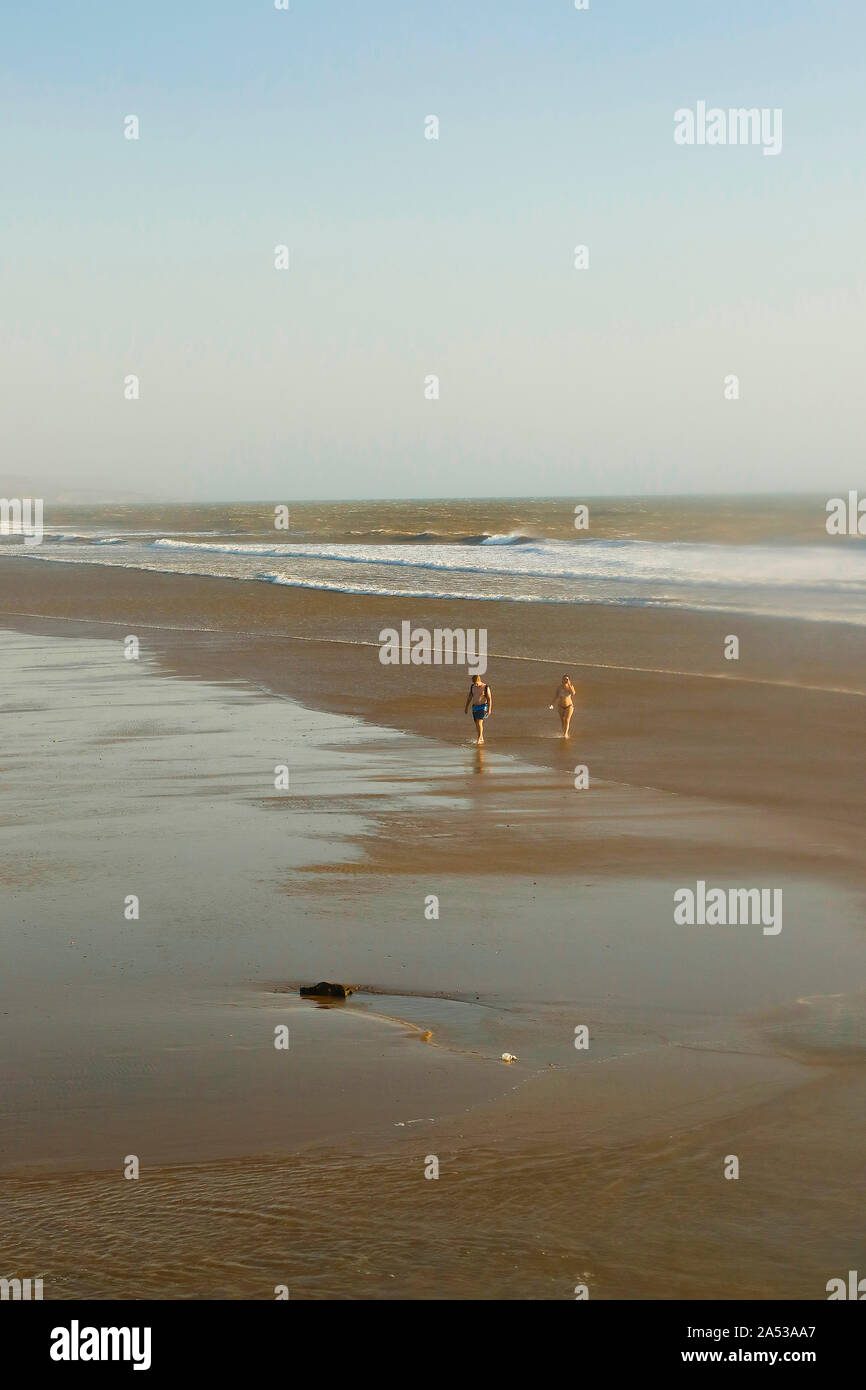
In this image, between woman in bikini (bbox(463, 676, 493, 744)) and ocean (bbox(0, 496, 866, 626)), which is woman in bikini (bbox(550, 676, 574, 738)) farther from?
ocean (bbox(0, 496, 866, 626))

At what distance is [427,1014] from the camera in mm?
9172

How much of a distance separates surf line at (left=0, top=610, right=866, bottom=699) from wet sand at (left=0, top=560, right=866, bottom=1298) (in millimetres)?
4560

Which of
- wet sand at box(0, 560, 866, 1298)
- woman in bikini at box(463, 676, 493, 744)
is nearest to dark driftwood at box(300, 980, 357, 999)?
wet sand at box(0, 560, 866, 1298)

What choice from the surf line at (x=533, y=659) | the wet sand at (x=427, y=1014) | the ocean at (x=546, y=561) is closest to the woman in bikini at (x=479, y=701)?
the wet sand at (x=427, y=1014)

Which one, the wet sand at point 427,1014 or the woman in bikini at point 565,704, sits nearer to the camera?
the wet sand at point 427,1014

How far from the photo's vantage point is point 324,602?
4575cm

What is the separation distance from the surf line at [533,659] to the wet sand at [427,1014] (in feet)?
15.0

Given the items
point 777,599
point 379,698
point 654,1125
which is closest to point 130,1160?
point 654,1125

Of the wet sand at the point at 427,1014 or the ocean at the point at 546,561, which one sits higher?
the ocean at the point at 546,561

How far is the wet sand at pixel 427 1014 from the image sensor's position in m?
6.18

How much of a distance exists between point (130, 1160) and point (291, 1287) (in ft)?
4.87

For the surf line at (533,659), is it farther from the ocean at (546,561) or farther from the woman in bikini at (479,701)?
the ocean at (546,561)
